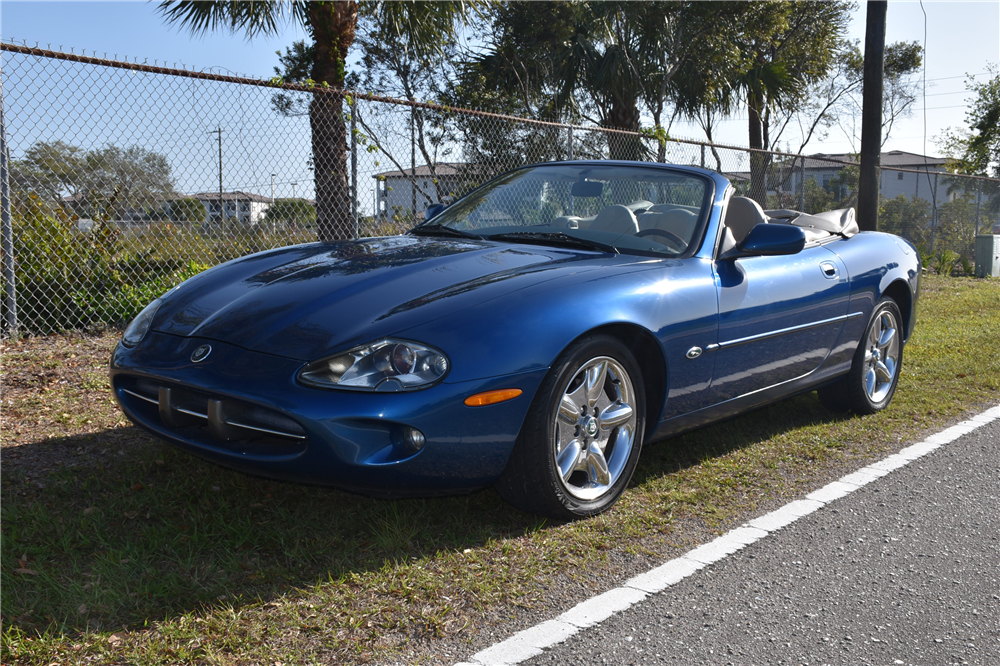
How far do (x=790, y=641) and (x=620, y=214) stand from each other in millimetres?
2175

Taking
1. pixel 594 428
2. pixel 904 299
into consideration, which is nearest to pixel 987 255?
pixel 904 299

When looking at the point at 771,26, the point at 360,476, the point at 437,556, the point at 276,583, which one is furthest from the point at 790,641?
the point at 771,26

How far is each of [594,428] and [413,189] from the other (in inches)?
223

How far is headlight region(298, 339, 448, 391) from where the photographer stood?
8.81 ft

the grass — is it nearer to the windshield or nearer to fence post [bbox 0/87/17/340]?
the windshield

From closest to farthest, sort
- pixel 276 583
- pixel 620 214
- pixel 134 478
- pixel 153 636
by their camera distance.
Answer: pixel 153 636 < pixel 276 583 < pixel 134 478 < pixel 620 214

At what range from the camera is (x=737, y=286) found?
3785 mm

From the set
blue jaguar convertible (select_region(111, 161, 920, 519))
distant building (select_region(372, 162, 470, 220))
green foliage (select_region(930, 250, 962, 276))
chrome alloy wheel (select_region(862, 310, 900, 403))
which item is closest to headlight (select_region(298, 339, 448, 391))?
A: blue jaguar convertible (select_region(111, 161, 920, 519))

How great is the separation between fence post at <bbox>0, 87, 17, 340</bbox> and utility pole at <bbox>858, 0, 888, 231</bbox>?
8.27 m

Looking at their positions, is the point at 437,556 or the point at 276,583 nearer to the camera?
the point at 276,583

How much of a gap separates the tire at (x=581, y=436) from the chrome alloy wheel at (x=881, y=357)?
7.17 feet

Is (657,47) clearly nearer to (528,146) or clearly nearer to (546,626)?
(528,146)

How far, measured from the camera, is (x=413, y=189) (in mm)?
8461

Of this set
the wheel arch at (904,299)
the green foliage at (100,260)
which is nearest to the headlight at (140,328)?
the green foliage at (100,260)
